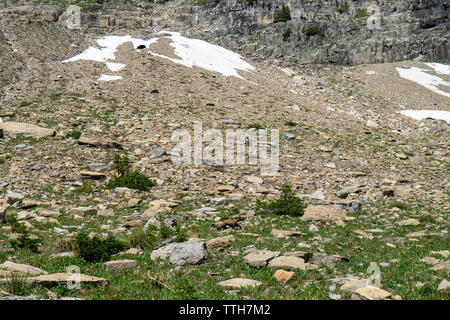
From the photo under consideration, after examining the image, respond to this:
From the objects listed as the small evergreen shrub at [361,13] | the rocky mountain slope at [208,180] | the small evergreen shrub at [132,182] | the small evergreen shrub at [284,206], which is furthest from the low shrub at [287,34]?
the small evergreen shrub at [284,206]

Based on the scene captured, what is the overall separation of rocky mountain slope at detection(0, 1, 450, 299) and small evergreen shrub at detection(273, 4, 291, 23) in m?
16.2

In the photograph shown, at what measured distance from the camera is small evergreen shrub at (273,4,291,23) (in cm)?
6067

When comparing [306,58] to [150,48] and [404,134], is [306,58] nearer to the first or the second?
[150,48]

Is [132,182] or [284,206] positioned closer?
[284,206]

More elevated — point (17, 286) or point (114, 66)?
point (114, 66)

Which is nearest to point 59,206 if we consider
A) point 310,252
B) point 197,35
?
point 310,252

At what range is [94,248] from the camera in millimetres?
10500

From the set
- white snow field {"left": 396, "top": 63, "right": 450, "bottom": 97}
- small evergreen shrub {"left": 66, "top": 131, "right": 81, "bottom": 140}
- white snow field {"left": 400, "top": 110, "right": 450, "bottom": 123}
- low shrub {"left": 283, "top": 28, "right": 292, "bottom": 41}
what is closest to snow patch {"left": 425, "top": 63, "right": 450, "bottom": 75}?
white snow field {"left": 396, "top": 63, "right": 450, "bottom": 97}

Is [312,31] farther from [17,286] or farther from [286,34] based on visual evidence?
[17,286]

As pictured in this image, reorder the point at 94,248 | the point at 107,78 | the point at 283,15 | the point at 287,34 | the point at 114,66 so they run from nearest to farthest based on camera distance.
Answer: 1. the point at 94,248
2. the point at 107,78
3. the point at 114,66
4. the point at 287,34
5. the point at 283,15

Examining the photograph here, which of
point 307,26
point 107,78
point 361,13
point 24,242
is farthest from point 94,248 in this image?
point 361,13

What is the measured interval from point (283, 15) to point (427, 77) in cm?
2481

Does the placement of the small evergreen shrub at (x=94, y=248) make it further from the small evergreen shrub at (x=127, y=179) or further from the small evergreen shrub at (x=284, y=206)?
the small evergreen shrub at (x=284, y=206)

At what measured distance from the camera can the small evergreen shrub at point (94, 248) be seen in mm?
10422
